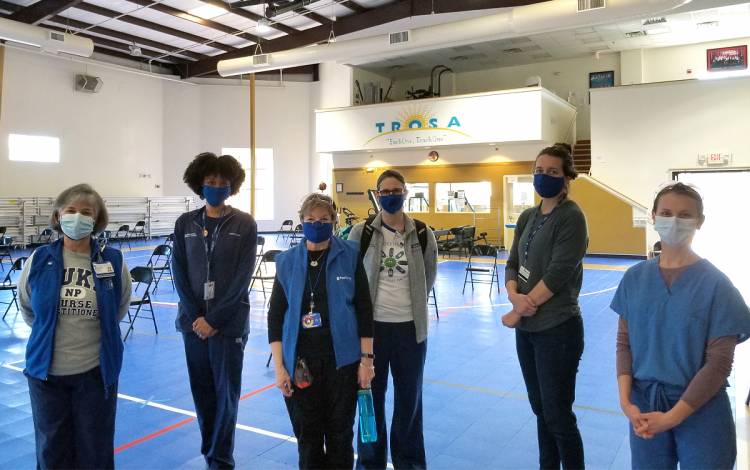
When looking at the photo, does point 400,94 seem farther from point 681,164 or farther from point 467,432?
point 467,432

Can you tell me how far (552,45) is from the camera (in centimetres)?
1666

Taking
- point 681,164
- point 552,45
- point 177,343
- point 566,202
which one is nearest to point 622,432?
point 566,202

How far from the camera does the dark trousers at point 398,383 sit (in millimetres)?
2805

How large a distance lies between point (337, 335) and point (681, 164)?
15461 mm

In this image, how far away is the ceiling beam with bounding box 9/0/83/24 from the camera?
14.0 metres

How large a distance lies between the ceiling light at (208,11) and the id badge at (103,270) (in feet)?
46.9

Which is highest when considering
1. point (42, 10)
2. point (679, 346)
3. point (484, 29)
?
point (42, 10)

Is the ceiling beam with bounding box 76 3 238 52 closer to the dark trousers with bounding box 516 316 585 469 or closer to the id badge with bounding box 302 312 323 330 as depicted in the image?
the id badge with bounding box 302 312 323 330

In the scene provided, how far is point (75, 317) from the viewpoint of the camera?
94.4 inches

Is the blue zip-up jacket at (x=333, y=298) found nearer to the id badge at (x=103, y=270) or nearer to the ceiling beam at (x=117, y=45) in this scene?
the id badge at (x=103, y=270)

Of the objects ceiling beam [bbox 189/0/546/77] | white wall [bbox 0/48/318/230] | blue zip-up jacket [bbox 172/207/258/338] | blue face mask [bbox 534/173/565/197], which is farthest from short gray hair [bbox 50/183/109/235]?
white wall [bbox 0/48/318/230]

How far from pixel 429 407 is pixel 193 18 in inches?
592

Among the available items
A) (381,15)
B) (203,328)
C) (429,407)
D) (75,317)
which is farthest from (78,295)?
(381,15)

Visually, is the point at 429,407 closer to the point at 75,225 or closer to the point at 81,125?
the point at 75,225
